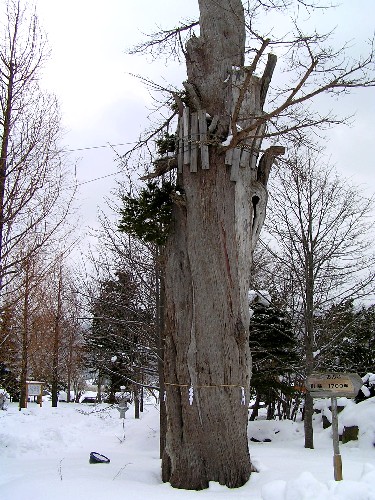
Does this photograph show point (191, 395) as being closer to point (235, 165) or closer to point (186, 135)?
point (235, 165)

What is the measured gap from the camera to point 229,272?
7.58 metres

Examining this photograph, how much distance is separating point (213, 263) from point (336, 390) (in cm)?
248

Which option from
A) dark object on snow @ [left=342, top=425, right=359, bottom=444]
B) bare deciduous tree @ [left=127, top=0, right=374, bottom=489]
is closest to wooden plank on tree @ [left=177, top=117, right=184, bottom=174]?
bare deciduous tree @ [left=127, top=0, right=374, bottom=489]

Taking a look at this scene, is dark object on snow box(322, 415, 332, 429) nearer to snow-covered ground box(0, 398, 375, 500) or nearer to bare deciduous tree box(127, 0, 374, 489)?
snow-covered ground box(0, 398, 375, 500)

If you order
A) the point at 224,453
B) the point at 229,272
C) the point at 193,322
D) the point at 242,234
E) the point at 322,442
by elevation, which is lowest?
the point at 322,442

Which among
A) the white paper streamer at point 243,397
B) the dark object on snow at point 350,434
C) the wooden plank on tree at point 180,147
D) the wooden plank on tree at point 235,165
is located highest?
the wooden plank on tree at point 180,147

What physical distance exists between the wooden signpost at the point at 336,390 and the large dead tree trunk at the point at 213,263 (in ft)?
4.45

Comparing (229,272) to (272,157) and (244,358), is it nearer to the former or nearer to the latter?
(244,358)

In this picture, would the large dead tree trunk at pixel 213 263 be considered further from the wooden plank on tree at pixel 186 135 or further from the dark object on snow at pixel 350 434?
the dark object on snow at pixel 350 434

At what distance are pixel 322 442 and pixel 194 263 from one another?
31.0 ft

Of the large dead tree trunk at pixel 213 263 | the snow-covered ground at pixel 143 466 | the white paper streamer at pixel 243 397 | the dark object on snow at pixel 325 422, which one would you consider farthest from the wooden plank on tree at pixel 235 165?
the dark object on snow at pixel 325 422

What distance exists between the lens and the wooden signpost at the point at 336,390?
19.8 feet

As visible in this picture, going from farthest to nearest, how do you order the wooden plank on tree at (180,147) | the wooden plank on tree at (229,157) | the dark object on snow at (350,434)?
the dark object on snow at (350,434)
the wooden plank on tree at (180,147)
the wooden plank on tree at (229,157)

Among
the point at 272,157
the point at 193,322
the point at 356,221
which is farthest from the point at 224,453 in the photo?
the point at 356,221
